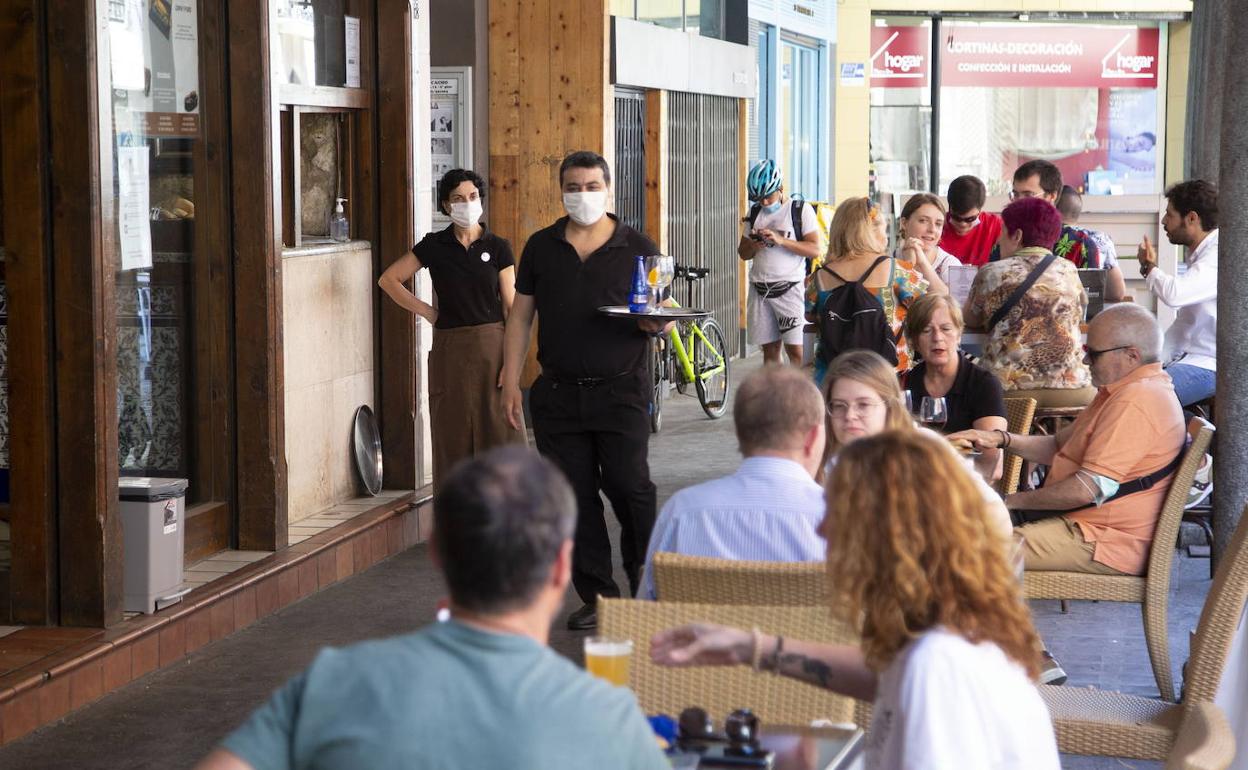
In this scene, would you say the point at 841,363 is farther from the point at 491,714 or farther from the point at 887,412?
the point at 491,714

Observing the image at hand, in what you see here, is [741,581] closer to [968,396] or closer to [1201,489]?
[968,396]

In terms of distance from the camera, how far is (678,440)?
461 inches

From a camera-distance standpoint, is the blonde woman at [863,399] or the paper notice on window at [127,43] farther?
the paper notice on window at [127,43]

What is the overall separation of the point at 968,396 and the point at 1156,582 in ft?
3.37

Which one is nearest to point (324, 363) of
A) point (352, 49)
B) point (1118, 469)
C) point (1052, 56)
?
point (352, 49)

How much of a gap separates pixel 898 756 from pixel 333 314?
5947mm

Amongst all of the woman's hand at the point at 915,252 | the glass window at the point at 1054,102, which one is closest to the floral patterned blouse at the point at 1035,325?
the woman's hand at the point at 915,252

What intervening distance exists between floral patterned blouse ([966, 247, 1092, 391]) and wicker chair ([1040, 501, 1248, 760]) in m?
3.21

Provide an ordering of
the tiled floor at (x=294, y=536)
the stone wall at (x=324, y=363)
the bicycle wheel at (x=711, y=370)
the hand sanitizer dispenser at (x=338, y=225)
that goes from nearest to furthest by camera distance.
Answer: the tiled floor at (x=294, y=536) → the stone wall at (x=324, y=363) → the hand sanitizer dispenser at (x=338, y=225) → the bicycle wheel at (x=711, y=370)

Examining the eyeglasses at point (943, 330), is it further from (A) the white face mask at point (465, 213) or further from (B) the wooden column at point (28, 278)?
(B) the wooden column at point (28, 278)

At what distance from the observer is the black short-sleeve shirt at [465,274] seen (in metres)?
7.65

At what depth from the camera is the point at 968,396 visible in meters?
6.10

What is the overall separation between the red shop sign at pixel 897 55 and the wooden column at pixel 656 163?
1222cm

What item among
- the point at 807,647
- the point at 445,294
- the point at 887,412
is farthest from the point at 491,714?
the point at 445,294
